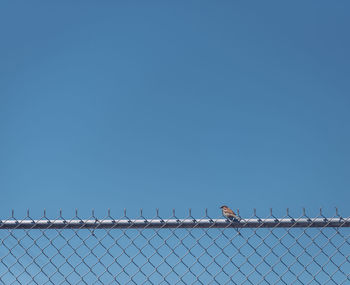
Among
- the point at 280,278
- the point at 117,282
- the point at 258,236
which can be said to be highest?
the point at 258,236

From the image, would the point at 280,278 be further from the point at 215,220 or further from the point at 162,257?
the point at 162,257

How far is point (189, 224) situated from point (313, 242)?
87 cm

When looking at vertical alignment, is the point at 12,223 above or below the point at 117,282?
above

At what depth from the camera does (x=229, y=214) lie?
9.92ft

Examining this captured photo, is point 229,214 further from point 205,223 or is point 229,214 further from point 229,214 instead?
point 205,223

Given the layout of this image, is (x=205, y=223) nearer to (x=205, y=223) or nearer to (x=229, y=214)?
(x=205, y=223)

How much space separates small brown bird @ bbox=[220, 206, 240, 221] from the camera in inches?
118

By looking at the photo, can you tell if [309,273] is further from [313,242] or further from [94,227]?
[94,227]

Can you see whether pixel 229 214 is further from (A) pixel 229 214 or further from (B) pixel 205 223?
(B) pixel 205 223

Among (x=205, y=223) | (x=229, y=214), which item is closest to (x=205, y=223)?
(x=205, y=223)

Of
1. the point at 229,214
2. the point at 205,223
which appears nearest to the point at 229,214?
the point at 229,214

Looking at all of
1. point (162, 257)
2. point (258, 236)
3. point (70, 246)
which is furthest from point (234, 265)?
point (70, 246)

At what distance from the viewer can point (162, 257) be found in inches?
121

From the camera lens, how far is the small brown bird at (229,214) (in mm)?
2990
